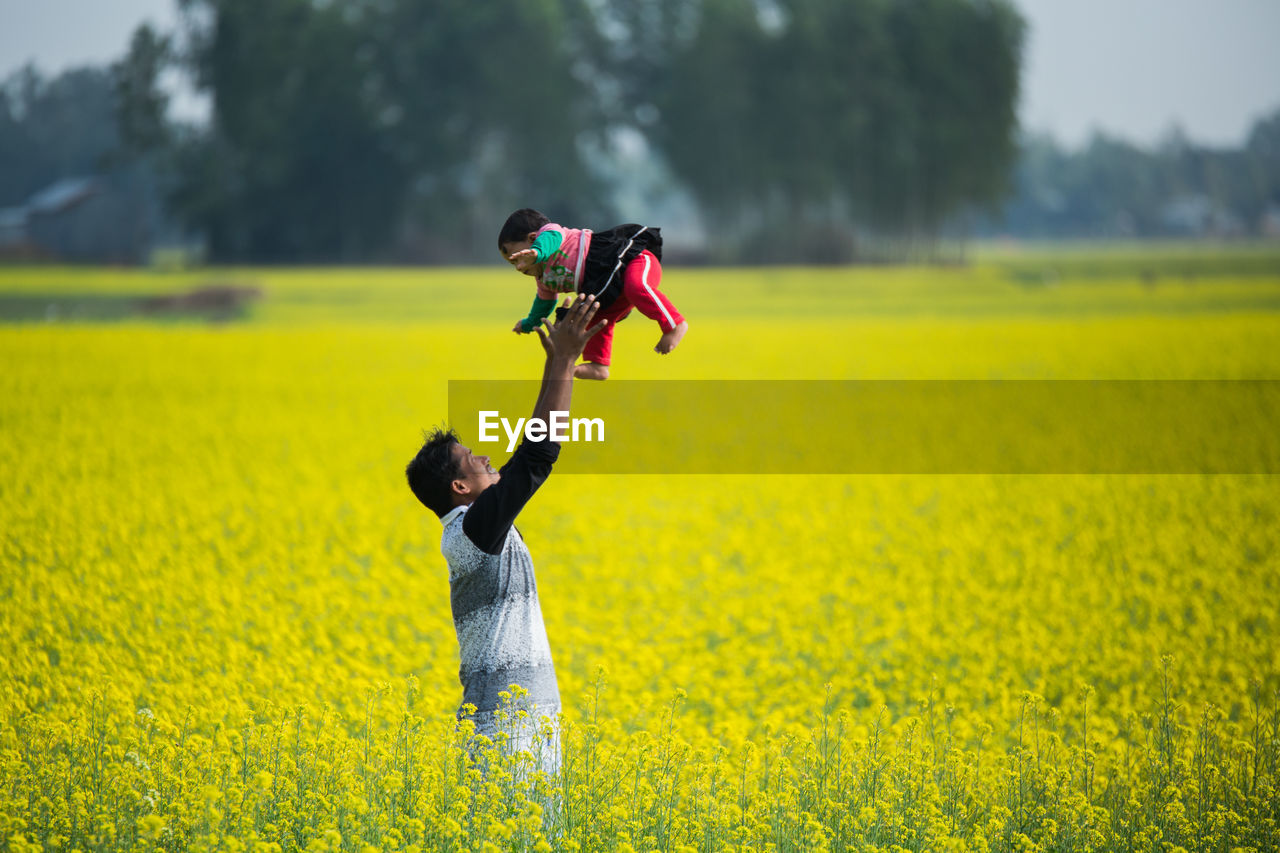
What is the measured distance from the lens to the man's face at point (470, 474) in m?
4.11

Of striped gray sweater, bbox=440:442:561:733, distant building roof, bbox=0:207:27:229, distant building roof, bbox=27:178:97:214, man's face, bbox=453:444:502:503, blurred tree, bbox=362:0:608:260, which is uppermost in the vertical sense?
blurred tree, bbox=362:0:608:260

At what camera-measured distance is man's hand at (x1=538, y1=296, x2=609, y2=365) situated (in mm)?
3104

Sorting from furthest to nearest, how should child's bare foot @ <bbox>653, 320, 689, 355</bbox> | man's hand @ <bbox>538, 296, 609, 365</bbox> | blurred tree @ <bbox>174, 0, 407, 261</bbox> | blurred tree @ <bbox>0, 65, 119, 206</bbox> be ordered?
1. blurred tree @ <bbox>174, 0, 407, 261</bbox>
2. blurred tree @ <bbox>0, 65, 119, 206</bbox>
3. man's hand @ <bbox>538, 296, 609, 365</bbox>
4. child's bare foot @ <bbox>653, 320, 689, 355</bbox>

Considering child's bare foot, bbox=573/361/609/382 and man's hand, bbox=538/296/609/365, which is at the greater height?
man's hand, bbox=538/296/609/365

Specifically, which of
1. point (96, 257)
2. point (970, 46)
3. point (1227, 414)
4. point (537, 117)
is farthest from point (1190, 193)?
point (1227, 414)

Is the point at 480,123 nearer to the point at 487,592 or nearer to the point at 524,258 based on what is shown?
the point at 487,592

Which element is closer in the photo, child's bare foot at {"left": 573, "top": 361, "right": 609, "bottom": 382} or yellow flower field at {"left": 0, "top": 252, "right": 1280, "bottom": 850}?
child's bare foot at {"left": 573, "top": 361, "right": 609, "bottom": 382}

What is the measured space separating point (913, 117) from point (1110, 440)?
207 feet

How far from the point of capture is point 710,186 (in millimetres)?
78375

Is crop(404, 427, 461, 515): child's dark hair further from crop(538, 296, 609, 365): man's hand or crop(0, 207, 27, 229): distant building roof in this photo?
crop(0, 207, 27, 229): distant building roof

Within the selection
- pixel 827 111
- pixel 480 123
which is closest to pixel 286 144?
pixel 480 123

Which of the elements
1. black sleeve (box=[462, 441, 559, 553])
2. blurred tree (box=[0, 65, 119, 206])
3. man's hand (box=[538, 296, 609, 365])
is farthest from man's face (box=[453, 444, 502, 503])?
blurred tree (box=[0, 65, 119, 206])

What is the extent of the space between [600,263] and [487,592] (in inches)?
58.4

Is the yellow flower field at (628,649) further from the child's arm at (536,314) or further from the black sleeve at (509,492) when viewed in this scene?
the child's arm at (536,314)
